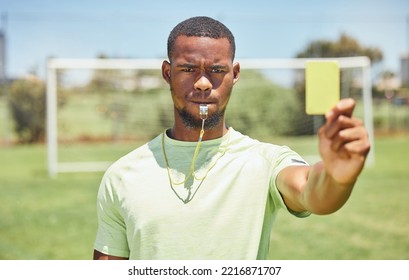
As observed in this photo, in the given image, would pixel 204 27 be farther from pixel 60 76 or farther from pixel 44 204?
pixel 60 76

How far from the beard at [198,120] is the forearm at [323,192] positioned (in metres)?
0.28

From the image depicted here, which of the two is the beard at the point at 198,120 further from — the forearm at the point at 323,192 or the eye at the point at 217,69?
the forearm at the point at 323,192

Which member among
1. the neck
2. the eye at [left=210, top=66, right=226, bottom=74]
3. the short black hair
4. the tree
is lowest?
the tree

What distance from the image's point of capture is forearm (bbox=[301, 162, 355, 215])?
97cm

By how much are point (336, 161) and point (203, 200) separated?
0.40m

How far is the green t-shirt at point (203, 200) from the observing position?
1.25 m

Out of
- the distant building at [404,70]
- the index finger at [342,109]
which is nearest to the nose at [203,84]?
the index finger at [342,109]

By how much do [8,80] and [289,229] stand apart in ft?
26.1

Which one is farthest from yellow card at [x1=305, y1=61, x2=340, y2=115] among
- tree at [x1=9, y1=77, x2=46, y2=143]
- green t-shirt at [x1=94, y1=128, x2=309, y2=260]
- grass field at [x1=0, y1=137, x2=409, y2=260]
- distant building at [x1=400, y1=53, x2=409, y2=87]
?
tree at [x1=9, y1=77, x2=46, y2=143]

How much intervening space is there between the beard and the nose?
0.19 ft

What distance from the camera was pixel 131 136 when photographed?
1101cm

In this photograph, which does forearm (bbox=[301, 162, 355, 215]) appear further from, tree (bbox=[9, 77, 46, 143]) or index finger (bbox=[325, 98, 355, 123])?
tree (bbox=[9, 77, 46, 143])

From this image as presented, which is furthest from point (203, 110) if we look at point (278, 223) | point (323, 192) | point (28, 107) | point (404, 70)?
point (28, 107)
